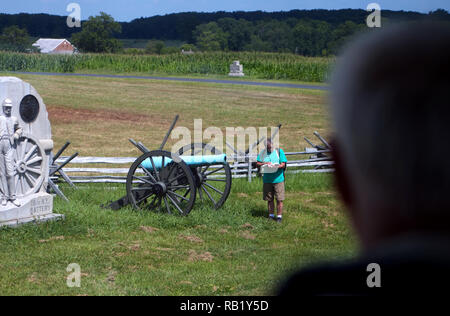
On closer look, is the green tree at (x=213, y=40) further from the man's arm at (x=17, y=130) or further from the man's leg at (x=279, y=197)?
the man's arm at (x=17, y=130)

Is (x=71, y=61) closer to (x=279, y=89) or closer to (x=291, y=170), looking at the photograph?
(x=279, y=89)

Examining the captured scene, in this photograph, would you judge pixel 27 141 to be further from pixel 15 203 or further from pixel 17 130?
pixel 15 203

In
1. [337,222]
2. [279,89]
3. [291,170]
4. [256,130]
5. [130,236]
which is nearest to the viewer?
[130,236]

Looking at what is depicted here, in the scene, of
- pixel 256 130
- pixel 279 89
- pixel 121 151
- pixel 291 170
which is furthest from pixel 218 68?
pixel 291 170

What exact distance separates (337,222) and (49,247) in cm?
570

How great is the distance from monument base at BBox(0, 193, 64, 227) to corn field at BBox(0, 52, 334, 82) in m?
39.9

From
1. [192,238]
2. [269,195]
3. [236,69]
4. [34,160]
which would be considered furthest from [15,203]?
[236,69]

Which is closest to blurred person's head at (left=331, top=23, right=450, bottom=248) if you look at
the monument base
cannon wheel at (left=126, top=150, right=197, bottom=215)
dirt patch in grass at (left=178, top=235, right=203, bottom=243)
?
dirt patch in grass at (left=178, top=235, right=203, bottom=243)

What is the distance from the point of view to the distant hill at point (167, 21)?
121m

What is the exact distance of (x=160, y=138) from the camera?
27719 mm

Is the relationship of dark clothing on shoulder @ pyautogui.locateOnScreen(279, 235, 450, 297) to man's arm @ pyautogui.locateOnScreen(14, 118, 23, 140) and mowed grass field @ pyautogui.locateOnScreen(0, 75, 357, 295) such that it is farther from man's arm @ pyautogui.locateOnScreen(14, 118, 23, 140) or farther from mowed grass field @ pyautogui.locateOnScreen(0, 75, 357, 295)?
man's arm @ pyautogui.locateOnScreen(14, 118, 23, 140)

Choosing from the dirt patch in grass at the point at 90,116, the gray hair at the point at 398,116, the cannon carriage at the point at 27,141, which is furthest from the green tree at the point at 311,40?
the gray hair at the point at 398,116

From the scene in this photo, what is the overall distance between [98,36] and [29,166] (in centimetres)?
6611
